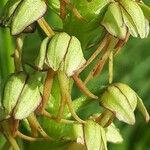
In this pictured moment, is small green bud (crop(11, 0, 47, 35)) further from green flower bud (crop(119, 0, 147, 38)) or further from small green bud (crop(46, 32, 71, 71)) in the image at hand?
green flower bud (crop(119, 0, 147, 38))

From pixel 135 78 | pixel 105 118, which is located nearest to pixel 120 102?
pixel 105 118

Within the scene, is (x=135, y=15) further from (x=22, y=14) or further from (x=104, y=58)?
(x=22, y=14)

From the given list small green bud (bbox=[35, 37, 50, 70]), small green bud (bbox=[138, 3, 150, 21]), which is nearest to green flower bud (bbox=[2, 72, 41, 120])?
small green bud (bbox=[35, 37, 50, 70])

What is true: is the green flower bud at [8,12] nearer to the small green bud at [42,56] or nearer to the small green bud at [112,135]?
the small green bud at [42,56]

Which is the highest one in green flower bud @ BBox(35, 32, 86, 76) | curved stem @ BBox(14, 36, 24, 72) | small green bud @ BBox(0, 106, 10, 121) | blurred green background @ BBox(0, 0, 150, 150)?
green flower bud @ BBox(35, 32, 86, 76)

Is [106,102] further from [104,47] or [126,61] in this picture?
[126,61]

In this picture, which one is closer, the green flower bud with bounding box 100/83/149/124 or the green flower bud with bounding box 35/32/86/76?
the green flower bud with bounding box 35/32/86/76
